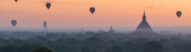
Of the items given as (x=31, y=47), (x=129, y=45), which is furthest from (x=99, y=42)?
(x=31, y=47)

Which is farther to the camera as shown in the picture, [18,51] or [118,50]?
[118,50]

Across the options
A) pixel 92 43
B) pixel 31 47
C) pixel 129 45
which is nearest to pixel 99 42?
pixel 92 43

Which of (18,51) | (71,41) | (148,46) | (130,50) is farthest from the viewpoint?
(71,41)

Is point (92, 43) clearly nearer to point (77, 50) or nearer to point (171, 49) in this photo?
point (77, 50)

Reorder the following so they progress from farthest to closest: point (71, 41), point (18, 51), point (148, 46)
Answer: point (71, 41)
point (148, 46)
point (18, 51)

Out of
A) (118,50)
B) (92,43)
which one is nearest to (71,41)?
(92,43)

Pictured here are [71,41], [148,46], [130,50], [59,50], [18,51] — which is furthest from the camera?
[71,41]

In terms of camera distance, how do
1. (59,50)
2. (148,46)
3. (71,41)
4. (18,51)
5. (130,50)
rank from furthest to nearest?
(71,41), (130,50), (59,50), (148,46), (18,51)

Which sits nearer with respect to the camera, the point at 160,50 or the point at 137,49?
the point at 160,50

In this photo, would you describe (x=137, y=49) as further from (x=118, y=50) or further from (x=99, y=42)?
(x=99, y=42)
